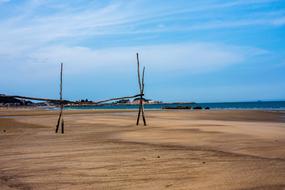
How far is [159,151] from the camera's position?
10.7m

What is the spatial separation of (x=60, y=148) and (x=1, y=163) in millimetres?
2799

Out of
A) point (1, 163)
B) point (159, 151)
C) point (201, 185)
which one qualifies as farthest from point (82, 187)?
point (159, 151)

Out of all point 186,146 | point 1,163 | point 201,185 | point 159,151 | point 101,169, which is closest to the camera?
point 201,185

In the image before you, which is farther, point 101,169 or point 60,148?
point 60,148

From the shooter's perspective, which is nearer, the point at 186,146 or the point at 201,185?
the point at 201,185

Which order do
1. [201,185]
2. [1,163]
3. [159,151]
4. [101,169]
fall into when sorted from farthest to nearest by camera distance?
[159,151] → [1,163] → [101,169] → [201,185]

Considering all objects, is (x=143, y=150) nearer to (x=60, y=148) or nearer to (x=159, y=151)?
(x=159, y=151)

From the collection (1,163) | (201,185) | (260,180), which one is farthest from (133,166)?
(1,163)

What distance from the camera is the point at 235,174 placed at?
24.2 ft

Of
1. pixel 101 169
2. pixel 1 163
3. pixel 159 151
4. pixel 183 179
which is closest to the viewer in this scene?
pixel 183 179

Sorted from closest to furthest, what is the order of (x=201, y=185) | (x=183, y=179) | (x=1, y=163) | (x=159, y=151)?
1. (x=201, y=185)
2. (x=183, y=179)
3. (x=1, y=163)
4. (x=159, y=151)

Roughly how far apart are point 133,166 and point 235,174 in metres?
2.18

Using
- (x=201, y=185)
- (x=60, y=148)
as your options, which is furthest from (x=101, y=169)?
(x=60, y=148)

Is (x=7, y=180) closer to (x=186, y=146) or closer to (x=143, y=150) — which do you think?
(x=143, y=150)
